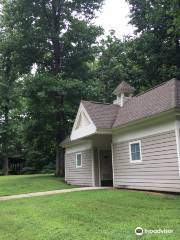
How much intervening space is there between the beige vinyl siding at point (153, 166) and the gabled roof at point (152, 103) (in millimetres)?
993

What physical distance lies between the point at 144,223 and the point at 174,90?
689cm

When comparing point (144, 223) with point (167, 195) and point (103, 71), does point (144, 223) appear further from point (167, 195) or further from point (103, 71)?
point (103, 71)

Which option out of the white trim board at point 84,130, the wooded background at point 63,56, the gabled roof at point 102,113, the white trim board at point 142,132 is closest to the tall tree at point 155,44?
the wooded background at point 63,56

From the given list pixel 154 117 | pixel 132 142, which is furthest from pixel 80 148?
pixel 154 117

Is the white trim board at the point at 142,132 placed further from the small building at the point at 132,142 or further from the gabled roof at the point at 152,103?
the gabled roof at the point at 152,103

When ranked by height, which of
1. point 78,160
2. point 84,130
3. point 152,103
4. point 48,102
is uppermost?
point 48,102

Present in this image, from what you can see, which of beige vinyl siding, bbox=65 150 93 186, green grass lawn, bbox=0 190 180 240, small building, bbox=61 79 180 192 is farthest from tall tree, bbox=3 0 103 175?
green grass lawn, bbox=0 190 180 240

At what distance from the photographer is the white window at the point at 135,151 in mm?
13281

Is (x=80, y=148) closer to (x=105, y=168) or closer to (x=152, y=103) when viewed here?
(x=105, y=168)

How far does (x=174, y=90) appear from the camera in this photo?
12414mm

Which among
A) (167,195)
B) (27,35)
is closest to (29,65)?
(27,35)

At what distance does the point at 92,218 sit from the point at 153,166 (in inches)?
205

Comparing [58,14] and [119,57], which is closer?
[58,14]

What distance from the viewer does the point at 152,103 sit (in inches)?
523
